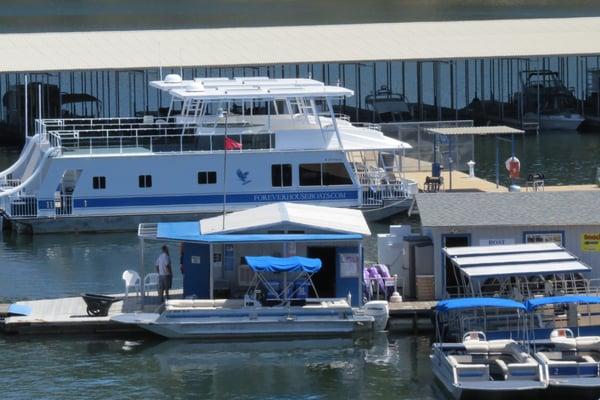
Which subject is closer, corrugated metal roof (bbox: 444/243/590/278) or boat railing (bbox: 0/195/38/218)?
corrugated metal roof (bbox: 444/243/590/278)

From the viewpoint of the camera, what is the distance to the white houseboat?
162 ft

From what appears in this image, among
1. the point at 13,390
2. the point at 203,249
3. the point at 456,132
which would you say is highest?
the point at 456,132

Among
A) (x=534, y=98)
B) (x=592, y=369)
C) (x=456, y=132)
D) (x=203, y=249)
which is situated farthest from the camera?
(x=534, y=98)

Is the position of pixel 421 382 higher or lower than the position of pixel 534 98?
lower

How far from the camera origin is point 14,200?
49312 mm

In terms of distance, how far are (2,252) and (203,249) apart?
1239 centimetres

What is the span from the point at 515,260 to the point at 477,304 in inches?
90.1

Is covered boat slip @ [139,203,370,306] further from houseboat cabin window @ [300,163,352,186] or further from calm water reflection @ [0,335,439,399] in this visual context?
houseboat cabin window @ [300,163,352,186]

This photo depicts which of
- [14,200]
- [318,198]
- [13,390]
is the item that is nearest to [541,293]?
[13,390]

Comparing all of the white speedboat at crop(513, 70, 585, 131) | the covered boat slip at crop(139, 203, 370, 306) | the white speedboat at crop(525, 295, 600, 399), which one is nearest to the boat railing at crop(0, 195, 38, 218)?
the covered boat slip at crop(139, 203, 370, 306)

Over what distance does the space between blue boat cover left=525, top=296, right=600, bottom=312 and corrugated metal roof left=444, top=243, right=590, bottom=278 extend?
1.05 m

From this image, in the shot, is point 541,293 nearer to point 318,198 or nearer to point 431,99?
point 318,198

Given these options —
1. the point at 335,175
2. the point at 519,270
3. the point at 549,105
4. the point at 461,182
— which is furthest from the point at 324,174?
the point at 549,105

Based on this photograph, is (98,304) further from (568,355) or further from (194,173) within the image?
(194,173)
